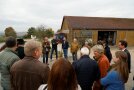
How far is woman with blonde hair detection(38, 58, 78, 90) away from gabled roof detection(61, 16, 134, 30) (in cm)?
3084

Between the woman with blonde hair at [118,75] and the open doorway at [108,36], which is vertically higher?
the woman with blonde hair at [118,75]

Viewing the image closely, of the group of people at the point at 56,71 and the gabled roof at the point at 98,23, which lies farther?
the gabled roof at the point at 98,23

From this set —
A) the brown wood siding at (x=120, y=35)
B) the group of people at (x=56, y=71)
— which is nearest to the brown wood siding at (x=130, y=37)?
the brown wood siding at (x=120, y=35)

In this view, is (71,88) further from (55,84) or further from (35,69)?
(35,69)

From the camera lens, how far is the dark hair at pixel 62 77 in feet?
8.86

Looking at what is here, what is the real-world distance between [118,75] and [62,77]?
5.44 ft

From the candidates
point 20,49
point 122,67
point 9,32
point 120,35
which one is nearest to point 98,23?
point 120,35

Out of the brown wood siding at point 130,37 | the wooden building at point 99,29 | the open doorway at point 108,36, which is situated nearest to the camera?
the wooden building at point 99,29

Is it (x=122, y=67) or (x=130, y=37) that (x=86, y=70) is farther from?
(x=130, y=37)

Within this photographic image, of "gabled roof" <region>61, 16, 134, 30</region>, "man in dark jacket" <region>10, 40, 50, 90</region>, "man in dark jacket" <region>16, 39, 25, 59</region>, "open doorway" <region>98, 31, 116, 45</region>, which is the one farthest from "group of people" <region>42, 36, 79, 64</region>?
"open doorway" <region>98, 31, 116, 45</region>

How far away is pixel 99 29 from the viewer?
3491cm

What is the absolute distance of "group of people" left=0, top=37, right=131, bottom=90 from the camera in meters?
2.73

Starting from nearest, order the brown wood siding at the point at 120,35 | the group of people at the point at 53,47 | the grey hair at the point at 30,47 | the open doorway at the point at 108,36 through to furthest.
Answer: the grey hair at the point at 30,47 → the group of people at the point at 53,47 → the brown wood siding at the point at 120,35 → the open doorway at the point at 108,36

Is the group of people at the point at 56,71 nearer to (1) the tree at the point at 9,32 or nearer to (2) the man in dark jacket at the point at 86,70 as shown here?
(2) the man in dark jacket at the point at 86,70
